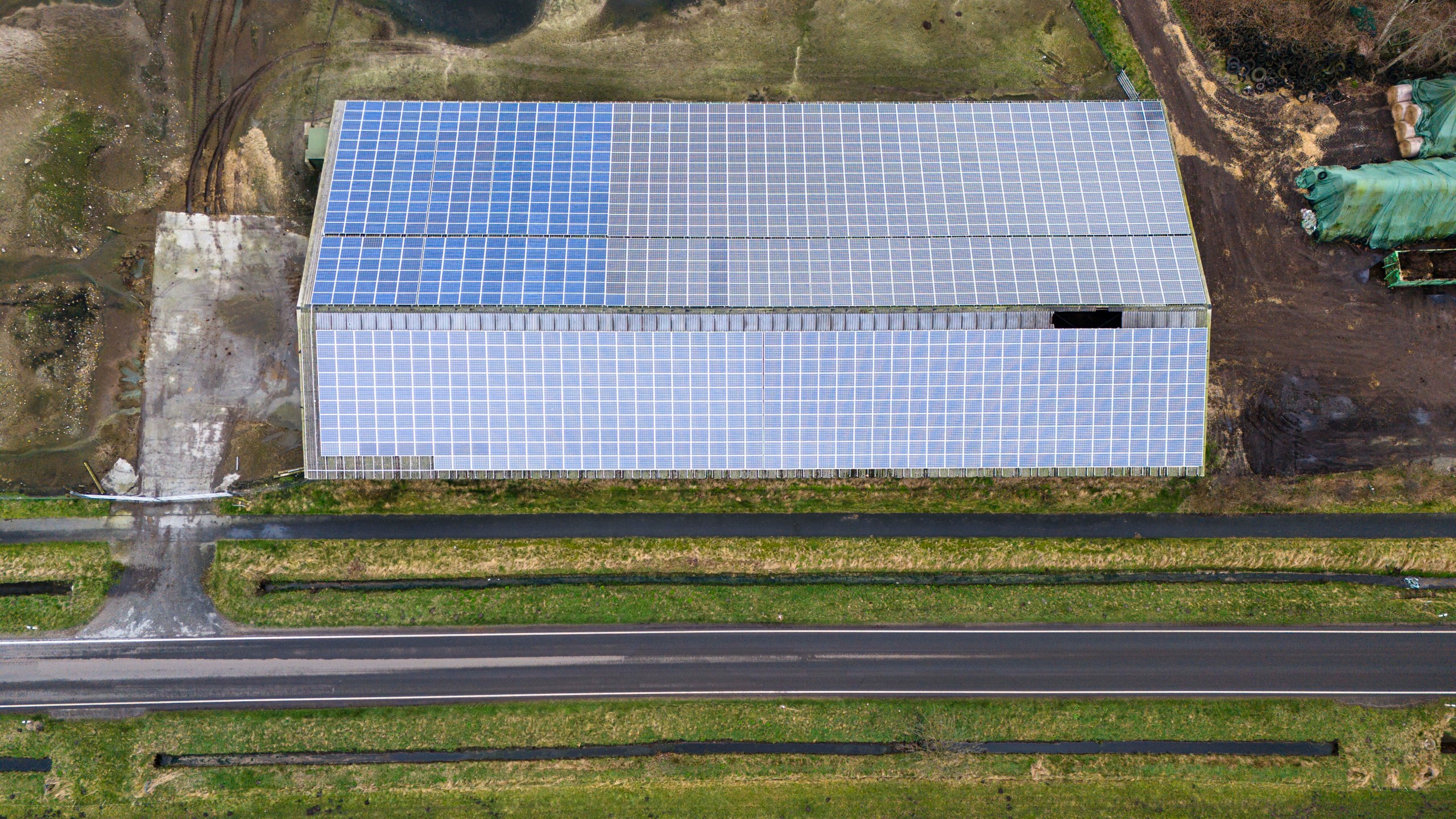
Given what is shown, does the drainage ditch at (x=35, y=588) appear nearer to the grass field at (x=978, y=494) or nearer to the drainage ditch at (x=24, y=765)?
the drainage ditch at (x=24, y=765)

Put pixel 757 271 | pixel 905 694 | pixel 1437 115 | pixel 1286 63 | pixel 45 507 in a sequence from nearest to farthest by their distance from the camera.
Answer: pixel 757 271 < pixel 45 507 < pixel 905 694 < pixel 1437 115 < pixel 1286 63

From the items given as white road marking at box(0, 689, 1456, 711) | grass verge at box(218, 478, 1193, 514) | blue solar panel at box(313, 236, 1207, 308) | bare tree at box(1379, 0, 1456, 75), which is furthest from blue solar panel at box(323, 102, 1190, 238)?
white road marking at box(0, 689, 1456, 711)

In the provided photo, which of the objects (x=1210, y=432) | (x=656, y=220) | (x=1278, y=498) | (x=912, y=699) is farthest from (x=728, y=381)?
(x=1278, y=498)

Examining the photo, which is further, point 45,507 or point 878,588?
point 878,588

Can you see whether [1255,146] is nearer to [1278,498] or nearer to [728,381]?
[1278,498]

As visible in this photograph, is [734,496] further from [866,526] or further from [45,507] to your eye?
[45,507]

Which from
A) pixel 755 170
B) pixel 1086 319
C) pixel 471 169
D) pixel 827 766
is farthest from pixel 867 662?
pixel 471 169
